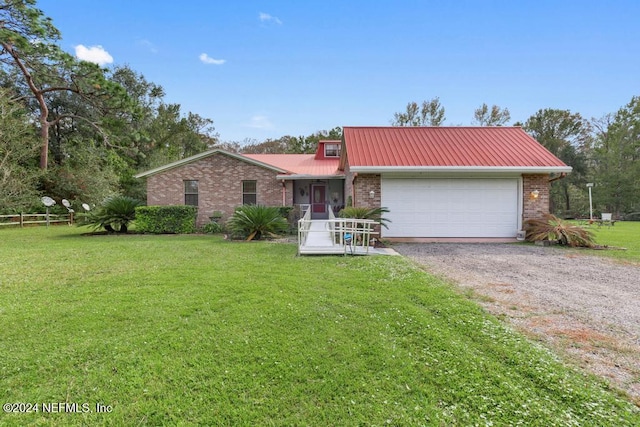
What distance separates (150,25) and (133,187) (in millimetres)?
15399

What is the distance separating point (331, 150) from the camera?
19.8m

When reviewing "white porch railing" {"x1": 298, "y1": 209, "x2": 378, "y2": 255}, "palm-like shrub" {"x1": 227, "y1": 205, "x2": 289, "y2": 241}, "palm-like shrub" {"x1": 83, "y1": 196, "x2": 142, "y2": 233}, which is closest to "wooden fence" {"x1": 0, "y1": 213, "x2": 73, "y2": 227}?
"palm-like shrub" {"x1": 83, "y1": 196, "x2": 142, "y2": 233}

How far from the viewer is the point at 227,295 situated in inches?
178

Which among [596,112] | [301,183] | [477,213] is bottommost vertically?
[477,213]

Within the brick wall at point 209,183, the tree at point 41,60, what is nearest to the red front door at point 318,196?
the brick wall at point 209,183

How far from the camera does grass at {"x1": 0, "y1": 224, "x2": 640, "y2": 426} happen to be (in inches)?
84.7

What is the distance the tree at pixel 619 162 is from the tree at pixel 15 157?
45.8 meters

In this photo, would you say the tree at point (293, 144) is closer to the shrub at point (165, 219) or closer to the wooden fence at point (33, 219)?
the shrub at point (165, 219)

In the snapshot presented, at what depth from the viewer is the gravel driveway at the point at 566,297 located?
2984 millimetres

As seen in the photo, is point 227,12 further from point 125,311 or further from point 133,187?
point 133,187

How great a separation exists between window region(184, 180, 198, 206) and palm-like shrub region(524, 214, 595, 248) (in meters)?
14.3

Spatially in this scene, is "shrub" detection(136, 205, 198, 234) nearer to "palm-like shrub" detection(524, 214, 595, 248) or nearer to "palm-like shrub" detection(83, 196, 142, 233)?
"palm-like shrub" detection(83, 196, 142, 233)

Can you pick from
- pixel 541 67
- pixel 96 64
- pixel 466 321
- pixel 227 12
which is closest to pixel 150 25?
pixel 227 12

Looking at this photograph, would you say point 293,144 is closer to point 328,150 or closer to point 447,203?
point 328,150
